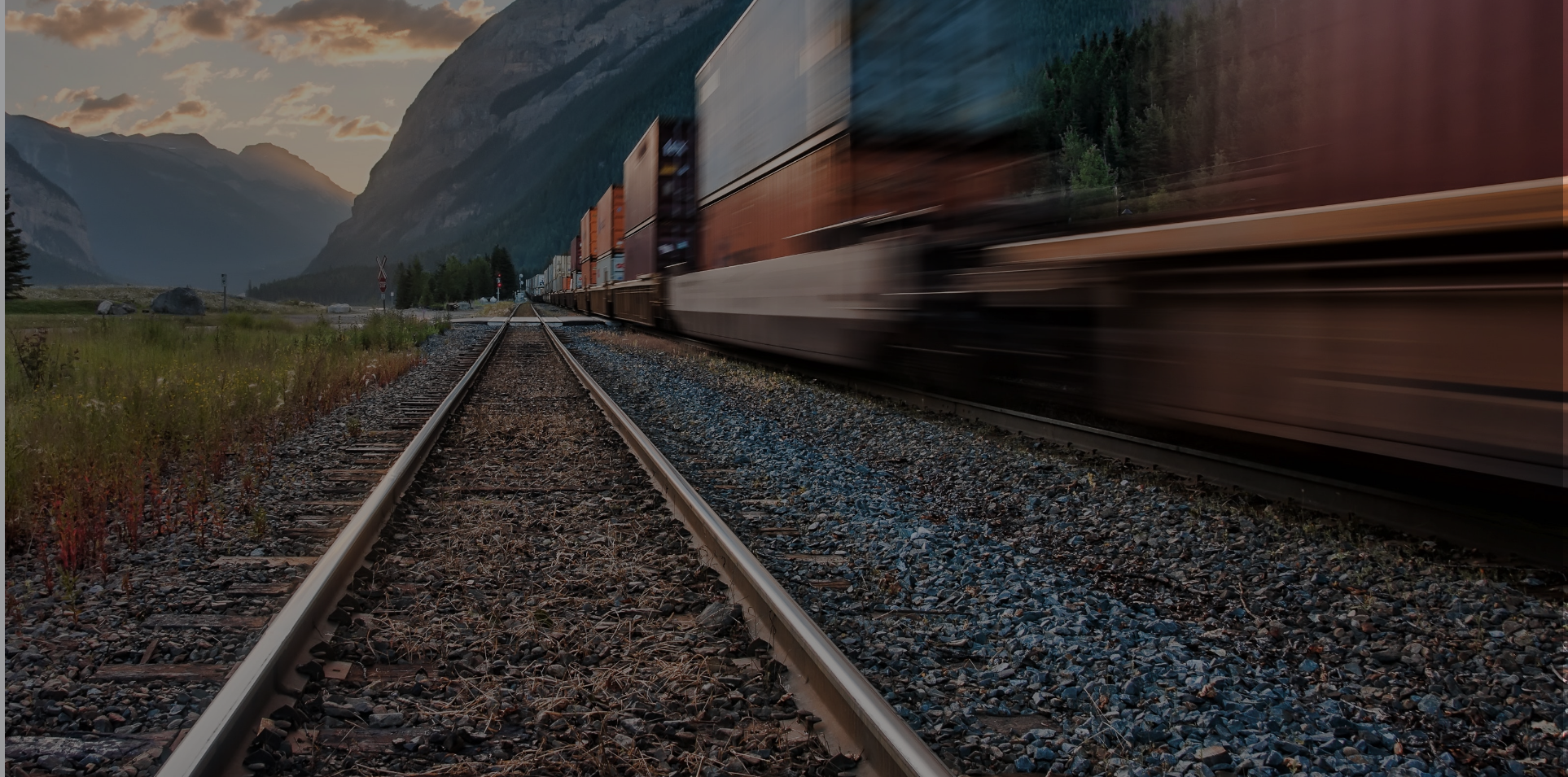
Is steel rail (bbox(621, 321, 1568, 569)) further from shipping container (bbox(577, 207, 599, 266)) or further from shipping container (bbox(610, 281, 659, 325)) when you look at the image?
shipping container (bbox(577, 207, 599, 266))

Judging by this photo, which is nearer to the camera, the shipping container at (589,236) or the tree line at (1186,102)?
the tree line at (1186,102)

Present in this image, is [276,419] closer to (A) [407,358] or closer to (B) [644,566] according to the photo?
(B) [644,566]

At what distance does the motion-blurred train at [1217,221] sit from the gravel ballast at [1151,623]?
1.62 ft

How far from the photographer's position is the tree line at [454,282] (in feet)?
367

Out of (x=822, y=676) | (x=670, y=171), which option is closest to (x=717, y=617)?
(x=822, y=676)

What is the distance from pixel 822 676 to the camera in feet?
8.52

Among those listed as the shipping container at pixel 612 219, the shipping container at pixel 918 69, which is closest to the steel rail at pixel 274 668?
the shipping container at pixel 918 69

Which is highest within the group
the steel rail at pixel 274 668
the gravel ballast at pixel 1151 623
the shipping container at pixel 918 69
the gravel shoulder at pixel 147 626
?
the shipping container at pixel 918 69

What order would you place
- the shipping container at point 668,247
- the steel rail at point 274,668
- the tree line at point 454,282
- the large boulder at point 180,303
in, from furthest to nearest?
the tree line at point 454,282
the large boulder at point 180,303
the shipping container at point 668,247
the steel rail at point 274,668

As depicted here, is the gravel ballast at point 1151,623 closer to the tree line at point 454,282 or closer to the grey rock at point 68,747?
the grey rock at point 68,747

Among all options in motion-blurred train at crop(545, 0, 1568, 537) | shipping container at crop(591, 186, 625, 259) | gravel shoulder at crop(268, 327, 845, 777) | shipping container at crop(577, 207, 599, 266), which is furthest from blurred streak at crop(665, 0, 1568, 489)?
shipping container at crop(577, 207, 599, 266)

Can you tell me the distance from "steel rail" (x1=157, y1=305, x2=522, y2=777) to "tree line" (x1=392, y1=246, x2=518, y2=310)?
106 m

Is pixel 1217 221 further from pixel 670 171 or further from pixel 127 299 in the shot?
pixel 127 299

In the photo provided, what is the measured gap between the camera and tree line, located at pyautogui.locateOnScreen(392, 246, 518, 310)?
11188 centimetres
